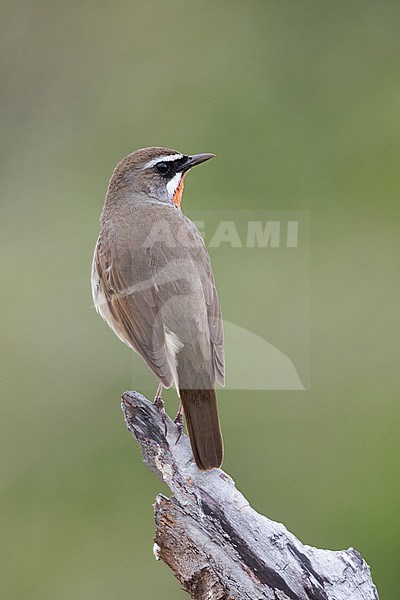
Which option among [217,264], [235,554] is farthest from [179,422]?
[217,264]

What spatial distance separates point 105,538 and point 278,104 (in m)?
2.43

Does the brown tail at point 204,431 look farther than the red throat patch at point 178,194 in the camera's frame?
No

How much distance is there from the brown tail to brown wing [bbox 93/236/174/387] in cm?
8

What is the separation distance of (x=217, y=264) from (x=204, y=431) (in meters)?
2.10

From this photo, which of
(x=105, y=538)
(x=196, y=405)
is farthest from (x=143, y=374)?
(x=196, y=405)

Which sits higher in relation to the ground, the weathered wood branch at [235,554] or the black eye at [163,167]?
the black eye at [163,167]

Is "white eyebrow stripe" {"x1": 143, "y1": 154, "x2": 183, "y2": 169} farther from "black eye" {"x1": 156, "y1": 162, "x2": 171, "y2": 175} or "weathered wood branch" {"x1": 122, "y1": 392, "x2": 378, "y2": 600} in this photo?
"weathered wood branch" {"x1": 122, "y1": 392, "x2": 378, "y2": 600}

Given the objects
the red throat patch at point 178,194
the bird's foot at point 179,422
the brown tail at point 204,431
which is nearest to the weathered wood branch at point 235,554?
the brown tail at point 204,431

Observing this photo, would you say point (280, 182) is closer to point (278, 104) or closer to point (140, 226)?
point (278, 104)

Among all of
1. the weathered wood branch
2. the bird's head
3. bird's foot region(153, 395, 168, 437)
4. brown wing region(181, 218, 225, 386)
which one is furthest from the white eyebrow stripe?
the weathered wood branch

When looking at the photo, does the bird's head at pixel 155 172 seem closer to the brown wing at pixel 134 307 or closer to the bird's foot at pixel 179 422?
the brown wing at pixel 134 307

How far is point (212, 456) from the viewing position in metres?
2.12

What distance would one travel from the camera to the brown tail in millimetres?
2119

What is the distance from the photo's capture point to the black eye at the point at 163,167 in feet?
8.14
